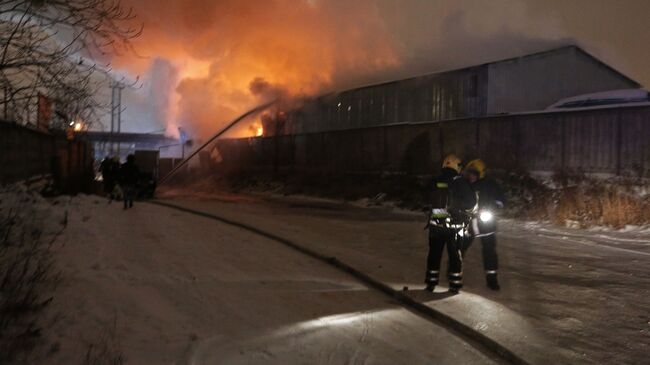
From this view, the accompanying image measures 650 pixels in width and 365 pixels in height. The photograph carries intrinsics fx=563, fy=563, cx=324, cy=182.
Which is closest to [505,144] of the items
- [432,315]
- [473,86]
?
[473,86]

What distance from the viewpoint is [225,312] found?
5.46m

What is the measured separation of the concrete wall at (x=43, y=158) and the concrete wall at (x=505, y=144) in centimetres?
1011

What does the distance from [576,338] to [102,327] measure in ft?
13.4

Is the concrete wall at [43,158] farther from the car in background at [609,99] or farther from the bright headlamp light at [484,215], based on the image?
the car in background at [609,99]

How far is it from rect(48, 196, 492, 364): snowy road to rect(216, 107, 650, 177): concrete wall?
995 centimetres

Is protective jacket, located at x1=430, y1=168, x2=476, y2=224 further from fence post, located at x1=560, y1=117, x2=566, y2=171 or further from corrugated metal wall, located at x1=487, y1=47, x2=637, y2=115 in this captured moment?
corrugated metal wall, located at x1=487, y1=47, x2=637, y2=115

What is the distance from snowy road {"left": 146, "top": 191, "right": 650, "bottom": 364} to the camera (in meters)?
4.85

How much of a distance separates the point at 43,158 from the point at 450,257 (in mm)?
12004

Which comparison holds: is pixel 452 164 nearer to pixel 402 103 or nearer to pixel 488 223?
pixel 488 223

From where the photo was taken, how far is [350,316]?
218 inches

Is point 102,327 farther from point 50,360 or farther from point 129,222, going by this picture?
point 129,222

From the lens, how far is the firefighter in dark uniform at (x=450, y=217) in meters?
6.34

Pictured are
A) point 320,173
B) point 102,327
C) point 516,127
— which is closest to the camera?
point 102,327

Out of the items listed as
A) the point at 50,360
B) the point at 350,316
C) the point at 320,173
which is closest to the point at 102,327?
the point at 50,360
